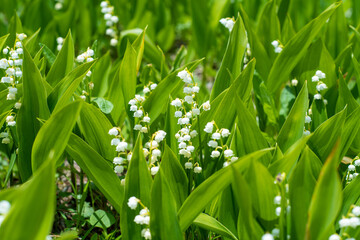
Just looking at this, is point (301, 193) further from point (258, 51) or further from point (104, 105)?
point (258, 51)

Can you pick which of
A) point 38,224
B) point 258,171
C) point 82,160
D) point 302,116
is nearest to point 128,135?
point 82,160

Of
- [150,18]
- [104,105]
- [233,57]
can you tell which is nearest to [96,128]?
[104,105]

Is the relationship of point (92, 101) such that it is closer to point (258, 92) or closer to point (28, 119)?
point (28, 119)

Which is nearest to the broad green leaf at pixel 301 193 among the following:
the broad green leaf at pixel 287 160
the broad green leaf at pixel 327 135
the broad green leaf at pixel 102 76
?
the broad green leaf at pixel 287 160

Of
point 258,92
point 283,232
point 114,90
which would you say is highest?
point 114,90

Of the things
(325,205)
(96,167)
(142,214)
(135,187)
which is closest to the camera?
(325,205)
